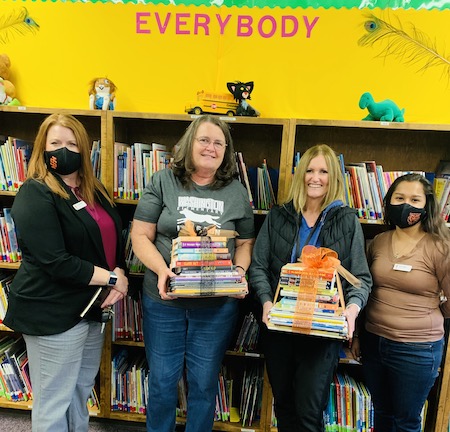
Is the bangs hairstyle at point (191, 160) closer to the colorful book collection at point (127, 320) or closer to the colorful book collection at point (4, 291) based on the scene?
the colorful book collection at point (127, 320)

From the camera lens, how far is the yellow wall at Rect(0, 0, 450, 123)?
2.06 m

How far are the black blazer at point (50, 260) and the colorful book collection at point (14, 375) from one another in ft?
2.88

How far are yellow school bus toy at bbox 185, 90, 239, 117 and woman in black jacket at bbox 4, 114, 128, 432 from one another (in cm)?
67

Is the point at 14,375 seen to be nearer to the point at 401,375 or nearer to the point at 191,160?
the point at 191,160

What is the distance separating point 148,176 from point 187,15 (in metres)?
1.07

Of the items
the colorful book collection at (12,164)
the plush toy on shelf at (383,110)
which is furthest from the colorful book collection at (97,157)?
the plush toy on shelf at (383,110)

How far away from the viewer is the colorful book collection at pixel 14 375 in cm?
212

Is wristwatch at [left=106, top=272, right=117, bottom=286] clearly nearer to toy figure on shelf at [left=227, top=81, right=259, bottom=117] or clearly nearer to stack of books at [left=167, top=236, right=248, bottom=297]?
stack of books at [left=167, top=236, right=248, bottom=297]

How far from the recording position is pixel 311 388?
142 centimetres

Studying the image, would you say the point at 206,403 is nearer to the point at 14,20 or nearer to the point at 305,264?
the point at 305,264

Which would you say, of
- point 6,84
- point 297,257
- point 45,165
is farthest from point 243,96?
point 6,84

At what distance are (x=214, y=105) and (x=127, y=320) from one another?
1.38 meters

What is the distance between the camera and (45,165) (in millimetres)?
1481

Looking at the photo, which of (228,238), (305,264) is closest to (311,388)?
(305,264)
